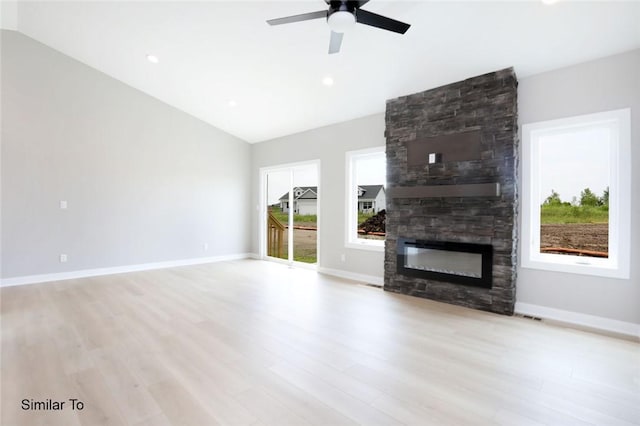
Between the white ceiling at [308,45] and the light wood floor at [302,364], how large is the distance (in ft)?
9.64

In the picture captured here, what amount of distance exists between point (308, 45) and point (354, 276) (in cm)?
363

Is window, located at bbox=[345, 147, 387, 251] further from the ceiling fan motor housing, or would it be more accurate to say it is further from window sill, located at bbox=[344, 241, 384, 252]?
the ceiling fan motor housing

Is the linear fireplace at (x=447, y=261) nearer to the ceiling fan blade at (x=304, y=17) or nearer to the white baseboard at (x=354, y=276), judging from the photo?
the white baseboard at (x=354, y=276)

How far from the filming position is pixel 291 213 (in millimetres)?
6691

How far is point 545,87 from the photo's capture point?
346cm

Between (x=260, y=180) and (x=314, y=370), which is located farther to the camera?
(x=260, y=180)

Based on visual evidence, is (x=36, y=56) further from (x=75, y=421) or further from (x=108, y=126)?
(x=75, y=421)

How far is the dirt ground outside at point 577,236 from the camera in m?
3.30

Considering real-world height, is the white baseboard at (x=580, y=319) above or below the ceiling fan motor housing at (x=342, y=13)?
below

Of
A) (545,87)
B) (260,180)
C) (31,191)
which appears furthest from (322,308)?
(31,191)

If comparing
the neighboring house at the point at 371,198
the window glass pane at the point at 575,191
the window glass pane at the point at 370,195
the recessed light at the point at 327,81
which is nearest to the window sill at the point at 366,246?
the window glass pane at the point at 370,195

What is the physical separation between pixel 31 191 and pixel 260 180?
13.2 feet

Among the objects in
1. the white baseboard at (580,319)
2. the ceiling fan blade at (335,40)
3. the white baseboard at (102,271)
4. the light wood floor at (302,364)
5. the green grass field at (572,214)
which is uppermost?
the ceiling fan blade at (335,40)

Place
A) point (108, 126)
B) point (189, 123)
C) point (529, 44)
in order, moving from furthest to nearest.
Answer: point (189, 123), point (108, 126), point (529, 44)
